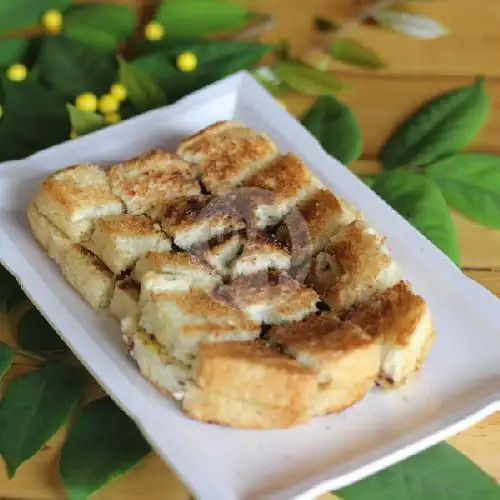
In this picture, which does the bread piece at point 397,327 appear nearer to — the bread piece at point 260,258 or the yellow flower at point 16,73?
the bread piece at point 260,258

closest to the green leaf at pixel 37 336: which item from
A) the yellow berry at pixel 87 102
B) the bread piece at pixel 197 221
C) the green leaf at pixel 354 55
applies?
the bread piece at pixel 197 221

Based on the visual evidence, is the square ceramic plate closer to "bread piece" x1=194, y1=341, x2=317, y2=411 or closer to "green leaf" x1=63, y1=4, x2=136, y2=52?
"bread piece" x1=194, y1=341, x2=317, y2=411

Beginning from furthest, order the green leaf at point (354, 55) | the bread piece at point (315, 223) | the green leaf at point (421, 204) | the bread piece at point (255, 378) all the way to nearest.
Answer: the green leaf at point (354, 55) < the green leaf at point (421, 204) < the bread piece at point (315, 223) < the bread piece at point (255, 378)

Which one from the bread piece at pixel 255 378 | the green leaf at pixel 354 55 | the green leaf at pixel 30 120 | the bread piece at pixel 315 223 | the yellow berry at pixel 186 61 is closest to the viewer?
the bread piece at pixel 255 378

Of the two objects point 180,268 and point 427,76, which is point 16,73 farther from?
point 427,76

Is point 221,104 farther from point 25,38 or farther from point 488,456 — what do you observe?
point 488,456

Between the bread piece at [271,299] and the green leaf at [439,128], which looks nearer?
the bread piece at [271,299]

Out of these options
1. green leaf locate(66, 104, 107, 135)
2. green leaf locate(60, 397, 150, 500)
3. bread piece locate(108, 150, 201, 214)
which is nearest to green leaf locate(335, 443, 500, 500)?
green leaf locate(60, 397, 150, 500)
